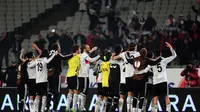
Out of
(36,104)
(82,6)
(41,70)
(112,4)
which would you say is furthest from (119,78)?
(82,6)

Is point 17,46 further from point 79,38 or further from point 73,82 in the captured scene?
point 73,82

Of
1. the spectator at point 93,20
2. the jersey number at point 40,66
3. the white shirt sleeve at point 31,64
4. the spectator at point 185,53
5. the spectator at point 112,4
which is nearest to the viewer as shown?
the jersey number at point 40,66

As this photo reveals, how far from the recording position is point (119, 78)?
2359 centimetres

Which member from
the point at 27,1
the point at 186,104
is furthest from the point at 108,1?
the point at 186,104

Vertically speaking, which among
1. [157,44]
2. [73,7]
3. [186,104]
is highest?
[73,7]

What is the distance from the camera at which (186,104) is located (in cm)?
2553

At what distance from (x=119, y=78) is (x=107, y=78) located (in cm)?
41

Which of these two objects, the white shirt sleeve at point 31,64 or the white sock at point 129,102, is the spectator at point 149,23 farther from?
the white shirt sleeve at point 31,64

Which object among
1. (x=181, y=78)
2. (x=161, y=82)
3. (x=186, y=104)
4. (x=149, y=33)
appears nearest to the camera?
(x=161, y=82)

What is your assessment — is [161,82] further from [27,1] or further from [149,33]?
[27,1]

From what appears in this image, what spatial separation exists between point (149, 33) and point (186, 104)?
7.52 m

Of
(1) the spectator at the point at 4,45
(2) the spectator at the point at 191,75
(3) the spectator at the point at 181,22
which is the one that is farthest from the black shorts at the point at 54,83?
(1) the spectator at the point at 4,45

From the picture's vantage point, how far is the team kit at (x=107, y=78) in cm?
2298

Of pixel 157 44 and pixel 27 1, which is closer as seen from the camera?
pixel 157 44
